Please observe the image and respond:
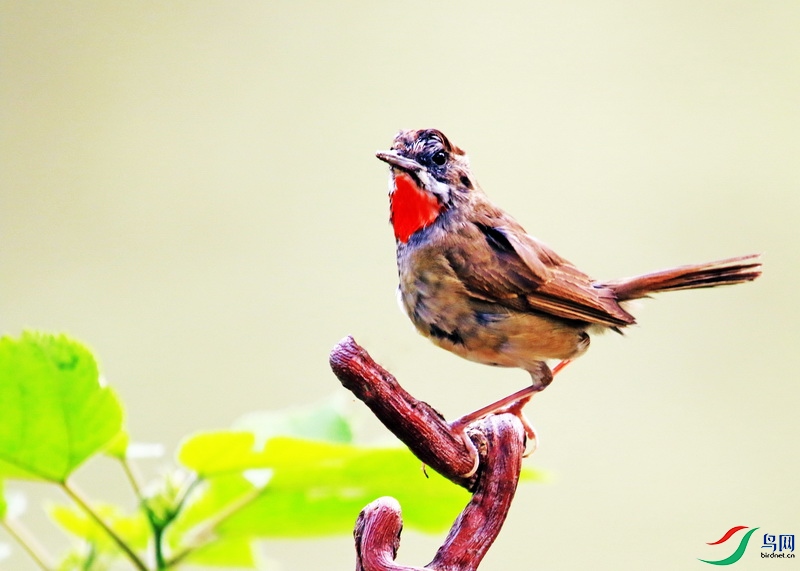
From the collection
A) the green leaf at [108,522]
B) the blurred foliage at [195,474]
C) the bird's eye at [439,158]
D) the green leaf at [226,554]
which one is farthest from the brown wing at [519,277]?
the green leaf at [108,522]

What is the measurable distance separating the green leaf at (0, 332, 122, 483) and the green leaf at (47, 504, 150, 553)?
275mm

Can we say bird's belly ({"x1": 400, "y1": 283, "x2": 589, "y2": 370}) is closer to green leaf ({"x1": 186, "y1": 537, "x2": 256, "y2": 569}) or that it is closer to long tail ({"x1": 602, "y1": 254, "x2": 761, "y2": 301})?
long tail ({"x1": 602, "y1": 254, "x2": 761, "y2": 301})

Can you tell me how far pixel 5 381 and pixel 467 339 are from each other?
0.64 m

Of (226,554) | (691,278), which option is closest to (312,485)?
(226,554)

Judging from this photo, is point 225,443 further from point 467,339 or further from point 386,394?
point 467,339

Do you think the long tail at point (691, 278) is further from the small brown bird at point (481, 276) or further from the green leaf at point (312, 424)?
the green leaf at point (312, 424)

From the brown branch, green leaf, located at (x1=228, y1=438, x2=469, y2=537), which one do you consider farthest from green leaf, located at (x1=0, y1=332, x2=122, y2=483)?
the brown branch

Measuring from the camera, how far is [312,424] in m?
→ 1.35

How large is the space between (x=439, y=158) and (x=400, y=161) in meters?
0.08

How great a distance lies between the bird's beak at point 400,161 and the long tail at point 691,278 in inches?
18.0

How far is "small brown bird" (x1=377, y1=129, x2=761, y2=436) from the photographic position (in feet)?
4.25

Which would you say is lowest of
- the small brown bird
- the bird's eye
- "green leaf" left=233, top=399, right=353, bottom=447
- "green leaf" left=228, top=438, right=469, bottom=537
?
"green leaf" left=228, top=438, right=469, bottom=537

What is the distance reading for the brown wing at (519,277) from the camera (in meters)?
1.34

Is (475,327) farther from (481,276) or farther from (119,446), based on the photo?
(119,446)
